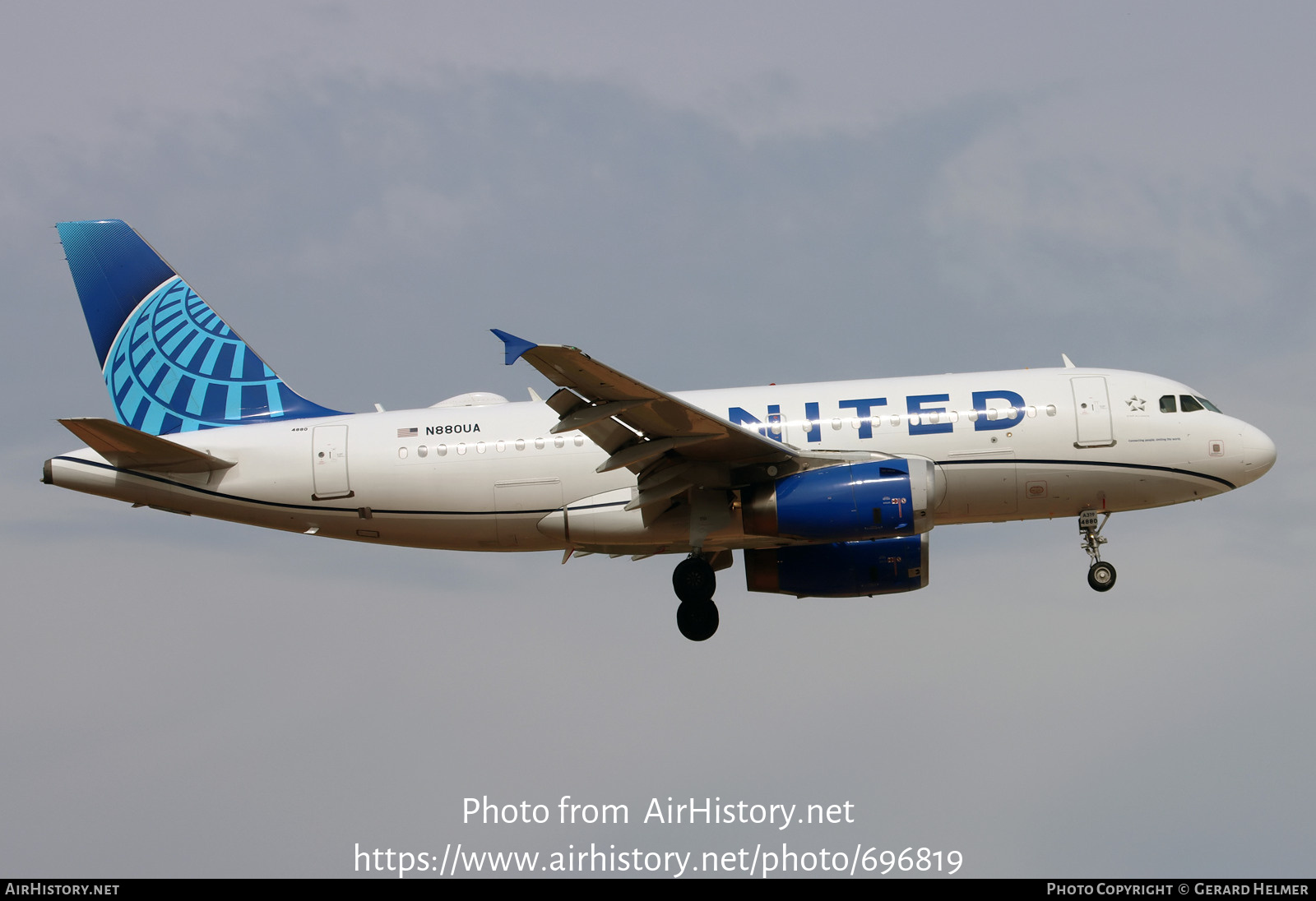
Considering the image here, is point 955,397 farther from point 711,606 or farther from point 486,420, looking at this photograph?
point 486,420

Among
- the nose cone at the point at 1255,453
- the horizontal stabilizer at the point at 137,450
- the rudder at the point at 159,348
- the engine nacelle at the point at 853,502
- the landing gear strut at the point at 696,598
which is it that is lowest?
the landing gear strut at the point at 696,598

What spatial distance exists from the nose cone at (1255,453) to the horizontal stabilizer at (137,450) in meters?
20.4

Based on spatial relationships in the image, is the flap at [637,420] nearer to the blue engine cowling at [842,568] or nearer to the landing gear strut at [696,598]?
the landing gear strut at [696,598]

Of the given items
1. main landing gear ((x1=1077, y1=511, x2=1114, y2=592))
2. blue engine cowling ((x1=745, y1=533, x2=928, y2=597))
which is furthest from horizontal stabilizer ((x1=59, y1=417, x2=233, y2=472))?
main landing gear ((x1=1077, y1=511, x2=1114, y2=592))

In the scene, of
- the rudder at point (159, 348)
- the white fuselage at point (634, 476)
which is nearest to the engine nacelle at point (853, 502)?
the white fuselage at point (634, 476)

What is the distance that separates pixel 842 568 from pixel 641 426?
20.8 ft

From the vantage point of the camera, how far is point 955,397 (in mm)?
27344

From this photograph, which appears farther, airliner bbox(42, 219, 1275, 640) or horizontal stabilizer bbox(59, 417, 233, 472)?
horizontal stabilizer bbox(59, 417, 233, 472)

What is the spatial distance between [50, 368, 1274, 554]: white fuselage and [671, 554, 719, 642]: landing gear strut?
569 millimetres

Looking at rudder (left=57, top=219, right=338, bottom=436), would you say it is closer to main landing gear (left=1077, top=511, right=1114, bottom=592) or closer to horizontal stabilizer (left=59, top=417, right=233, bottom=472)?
horizontal stabilizer (left=59, top=417, right=233, bottom=472)

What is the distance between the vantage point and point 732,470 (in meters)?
26.4

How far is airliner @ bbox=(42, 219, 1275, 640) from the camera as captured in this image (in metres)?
26.1

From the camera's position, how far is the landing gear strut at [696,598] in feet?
90.4

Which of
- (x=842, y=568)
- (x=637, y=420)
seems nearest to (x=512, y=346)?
(x=637, y=420)
